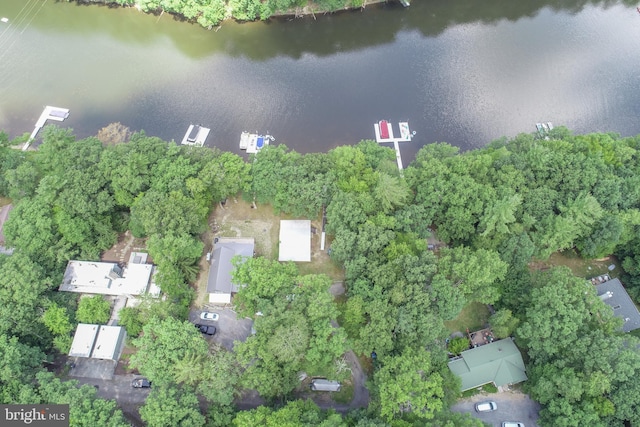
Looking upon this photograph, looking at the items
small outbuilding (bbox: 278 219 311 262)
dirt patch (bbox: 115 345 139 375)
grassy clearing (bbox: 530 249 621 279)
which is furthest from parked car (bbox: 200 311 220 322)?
grassy clearing (bbox: 530 249 621 279)

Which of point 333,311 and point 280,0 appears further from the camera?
point 280,0

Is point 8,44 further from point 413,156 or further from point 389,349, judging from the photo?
point 389,349

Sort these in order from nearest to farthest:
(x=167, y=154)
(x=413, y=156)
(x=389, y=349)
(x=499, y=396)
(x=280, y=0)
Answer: (x=389, y=349), (x=499, y=396), (x=167, y=154), (x=413, y=156), (x=280, y=0)

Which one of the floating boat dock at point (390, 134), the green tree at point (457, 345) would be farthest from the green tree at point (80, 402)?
the floating boat dock at point (390, 134)

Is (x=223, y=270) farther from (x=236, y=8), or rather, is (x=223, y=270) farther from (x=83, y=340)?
(x=236, y=8)

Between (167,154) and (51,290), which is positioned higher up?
(167,154)

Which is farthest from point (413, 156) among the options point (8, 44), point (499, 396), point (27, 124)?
point (8, 44)
